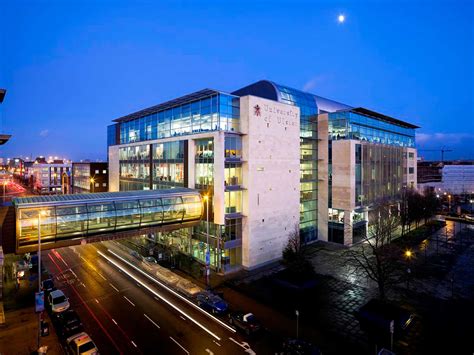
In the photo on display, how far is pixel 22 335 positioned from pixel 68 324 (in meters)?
4.07

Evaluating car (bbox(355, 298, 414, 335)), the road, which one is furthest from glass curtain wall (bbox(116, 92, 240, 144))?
car (bbox(355, 298, 414, 335))

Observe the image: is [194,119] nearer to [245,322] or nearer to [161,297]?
[161,297]

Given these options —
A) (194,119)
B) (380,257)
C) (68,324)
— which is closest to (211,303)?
(68,324)

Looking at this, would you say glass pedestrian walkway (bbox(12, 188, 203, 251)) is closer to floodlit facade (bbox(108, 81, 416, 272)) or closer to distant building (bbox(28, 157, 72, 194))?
floodlit facade (bbox(108, 81, 416, 272))

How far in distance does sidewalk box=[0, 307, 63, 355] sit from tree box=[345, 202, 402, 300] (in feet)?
89.5

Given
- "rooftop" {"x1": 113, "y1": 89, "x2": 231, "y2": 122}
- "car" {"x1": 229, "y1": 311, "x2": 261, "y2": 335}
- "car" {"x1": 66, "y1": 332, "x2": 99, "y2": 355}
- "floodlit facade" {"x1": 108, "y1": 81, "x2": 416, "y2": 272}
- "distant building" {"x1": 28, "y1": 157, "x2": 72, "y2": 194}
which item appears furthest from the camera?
"distant building" {"x1": 28, "y1": 157, "x2": 72, "y2": 194}

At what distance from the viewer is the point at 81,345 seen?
65.4 feet

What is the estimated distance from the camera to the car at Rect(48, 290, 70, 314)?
2637cm

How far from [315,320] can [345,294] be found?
6840mm

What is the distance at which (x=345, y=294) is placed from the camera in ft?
99.3

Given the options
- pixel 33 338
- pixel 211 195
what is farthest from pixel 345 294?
pixel 33 338

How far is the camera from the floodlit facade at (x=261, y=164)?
37.4 metres

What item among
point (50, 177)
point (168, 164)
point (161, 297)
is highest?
point (168, 164)

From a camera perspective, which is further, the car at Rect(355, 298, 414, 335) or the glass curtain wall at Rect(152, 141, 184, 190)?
the glass curtain wall at Rect(152, 141, 184, 190)
